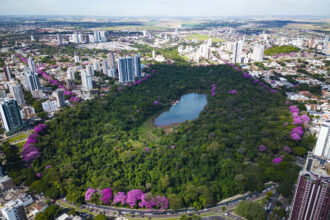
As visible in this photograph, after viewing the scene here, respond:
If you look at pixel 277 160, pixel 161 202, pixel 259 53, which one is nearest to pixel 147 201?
pixel 161 202

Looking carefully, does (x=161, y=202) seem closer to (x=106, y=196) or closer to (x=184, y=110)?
(x=106, y=196)

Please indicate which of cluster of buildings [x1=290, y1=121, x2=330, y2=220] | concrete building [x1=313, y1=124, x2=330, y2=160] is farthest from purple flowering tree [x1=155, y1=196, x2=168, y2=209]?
concrete building [x1=313, y1=124, x2=330, y2=160]

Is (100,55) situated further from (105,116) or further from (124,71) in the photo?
(105,116)

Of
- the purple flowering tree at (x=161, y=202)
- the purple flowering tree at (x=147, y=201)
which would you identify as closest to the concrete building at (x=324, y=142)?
the purple flowering tree at (x=161, y=202)

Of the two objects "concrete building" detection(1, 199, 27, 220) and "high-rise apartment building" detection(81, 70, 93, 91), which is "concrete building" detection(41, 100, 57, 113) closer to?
"high-rise apartment building" detection(81, 70, 93, 91)

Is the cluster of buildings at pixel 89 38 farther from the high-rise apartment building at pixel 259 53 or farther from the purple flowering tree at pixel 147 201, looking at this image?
the purple flowering tree at pixel 147 201

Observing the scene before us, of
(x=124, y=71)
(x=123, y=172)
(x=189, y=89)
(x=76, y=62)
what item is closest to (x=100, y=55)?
(x=76, y=62)

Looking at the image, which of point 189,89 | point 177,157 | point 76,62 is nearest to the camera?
point 177,157
